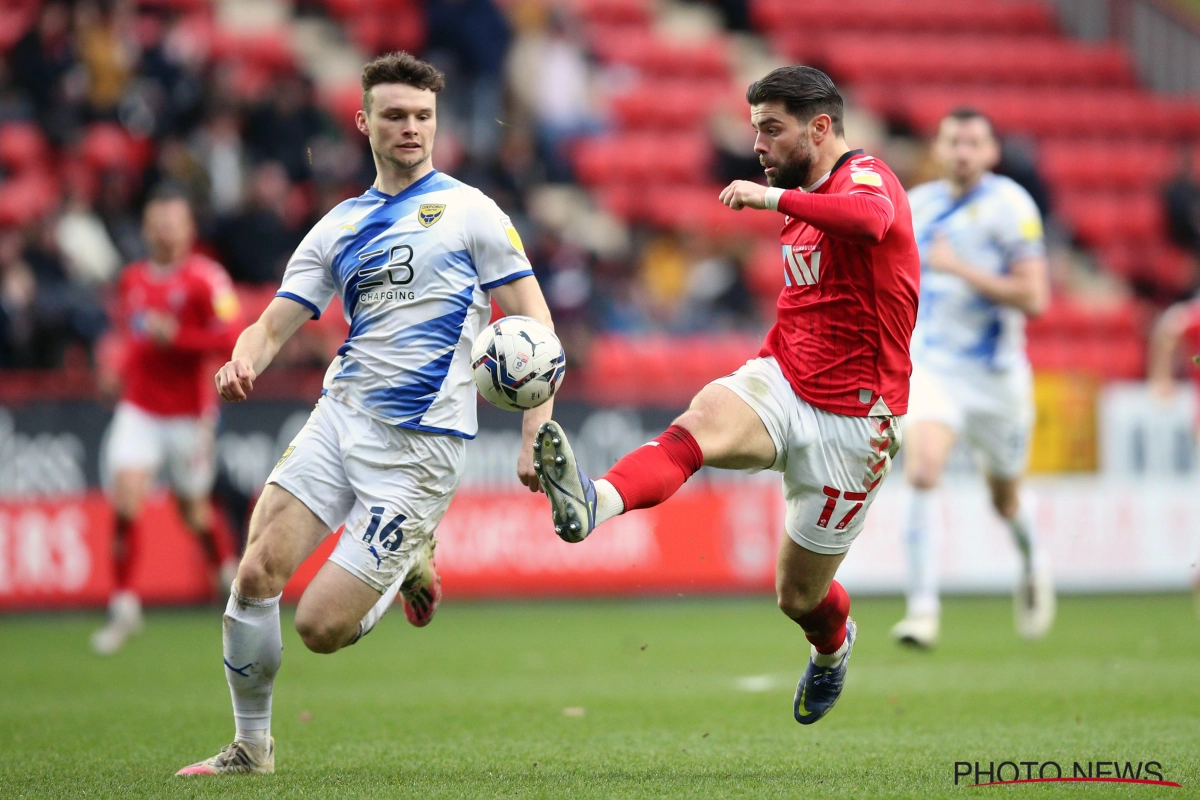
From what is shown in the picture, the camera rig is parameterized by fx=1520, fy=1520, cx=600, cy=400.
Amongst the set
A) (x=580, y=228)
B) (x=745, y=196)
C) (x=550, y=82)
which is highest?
(x=550, y=82)

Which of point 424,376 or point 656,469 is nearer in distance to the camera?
point 656,469

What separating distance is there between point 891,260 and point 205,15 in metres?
13.9

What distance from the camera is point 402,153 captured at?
574cm

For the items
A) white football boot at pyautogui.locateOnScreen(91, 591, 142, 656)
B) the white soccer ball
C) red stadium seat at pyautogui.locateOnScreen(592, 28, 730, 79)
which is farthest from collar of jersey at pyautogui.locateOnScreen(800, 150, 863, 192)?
red stadium seat at pyautogui.locateOnScreen(592, 28, 730, 79)

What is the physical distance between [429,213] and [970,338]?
5.06 metres

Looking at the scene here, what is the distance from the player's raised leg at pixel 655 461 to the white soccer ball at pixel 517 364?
28cm

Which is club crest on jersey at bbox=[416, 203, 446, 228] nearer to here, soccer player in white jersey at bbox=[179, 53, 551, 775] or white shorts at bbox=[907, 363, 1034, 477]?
soccer player in white jersey at bbox=[179, 53, 551, 775]

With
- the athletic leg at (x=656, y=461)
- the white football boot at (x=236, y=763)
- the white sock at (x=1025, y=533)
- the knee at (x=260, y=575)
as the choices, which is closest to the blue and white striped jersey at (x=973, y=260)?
the white sock at (x=1025, y=533)

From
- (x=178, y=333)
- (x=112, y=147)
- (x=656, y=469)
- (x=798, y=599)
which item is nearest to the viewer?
(x=656, y=469)

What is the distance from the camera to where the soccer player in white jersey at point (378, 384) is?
5578 mm

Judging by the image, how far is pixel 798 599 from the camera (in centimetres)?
604

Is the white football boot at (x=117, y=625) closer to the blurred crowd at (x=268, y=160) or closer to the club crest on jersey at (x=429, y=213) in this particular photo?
the blurred crowd at (x=268, y=160)

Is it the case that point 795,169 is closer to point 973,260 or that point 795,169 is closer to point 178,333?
point 973,260

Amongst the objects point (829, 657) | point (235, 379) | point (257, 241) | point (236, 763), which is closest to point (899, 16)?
point (257, 241)
